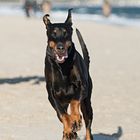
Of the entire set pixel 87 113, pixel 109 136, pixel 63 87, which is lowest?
Answer: pixel 109 136

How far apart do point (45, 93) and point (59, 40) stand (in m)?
6.47

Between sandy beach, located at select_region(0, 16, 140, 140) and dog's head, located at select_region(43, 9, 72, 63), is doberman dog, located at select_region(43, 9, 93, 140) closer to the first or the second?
dog's head, located at select_region(43, 9, 72, 63)

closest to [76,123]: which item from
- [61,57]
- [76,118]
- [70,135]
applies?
[76,118]

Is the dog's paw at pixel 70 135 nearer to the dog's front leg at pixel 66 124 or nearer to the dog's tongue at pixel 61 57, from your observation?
the dog's front leg at pixel 66 124

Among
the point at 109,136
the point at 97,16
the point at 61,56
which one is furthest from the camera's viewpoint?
the point at 97,16

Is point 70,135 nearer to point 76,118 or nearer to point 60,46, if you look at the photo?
point 76,118

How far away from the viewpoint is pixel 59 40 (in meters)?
6.31

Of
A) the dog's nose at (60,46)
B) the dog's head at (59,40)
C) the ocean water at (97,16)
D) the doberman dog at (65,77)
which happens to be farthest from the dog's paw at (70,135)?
the ocean water at (97,16)

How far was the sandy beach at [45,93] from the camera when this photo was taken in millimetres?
8812

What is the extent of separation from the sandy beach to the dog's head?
6.27 feet

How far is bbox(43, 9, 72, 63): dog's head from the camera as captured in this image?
20.5ft

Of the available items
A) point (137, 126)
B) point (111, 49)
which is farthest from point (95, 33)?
point (137, 126)

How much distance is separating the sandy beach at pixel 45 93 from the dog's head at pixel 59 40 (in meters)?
1.91

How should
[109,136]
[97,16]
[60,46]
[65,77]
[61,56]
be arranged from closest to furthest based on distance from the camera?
[60,46] → [61,56] → [65,77] → [109,136] → [97,16]
